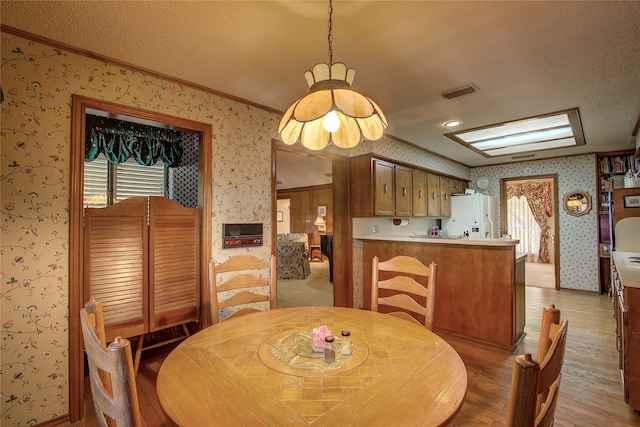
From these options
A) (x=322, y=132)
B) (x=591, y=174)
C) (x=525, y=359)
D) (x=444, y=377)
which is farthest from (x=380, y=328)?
(x=591, y=174)

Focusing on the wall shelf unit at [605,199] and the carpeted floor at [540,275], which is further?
the carpeted floor at [540,275]

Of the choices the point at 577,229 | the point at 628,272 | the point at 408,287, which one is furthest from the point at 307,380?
the point at 577,229

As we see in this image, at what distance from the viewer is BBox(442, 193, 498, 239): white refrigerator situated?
17.6 ft

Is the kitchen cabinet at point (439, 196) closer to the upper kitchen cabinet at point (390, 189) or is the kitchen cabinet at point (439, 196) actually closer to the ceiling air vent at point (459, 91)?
the upper kitchen cabinet at point (390, 189)

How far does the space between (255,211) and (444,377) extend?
2.21 m

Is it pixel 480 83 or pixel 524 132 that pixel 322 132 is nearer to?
pixel 480 83

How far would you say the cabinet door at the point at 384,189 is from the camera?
383 centimetres

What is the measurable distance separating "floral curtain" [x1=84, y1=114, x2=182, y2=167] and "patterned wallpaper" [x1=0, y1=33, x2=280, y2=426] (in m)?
1.05

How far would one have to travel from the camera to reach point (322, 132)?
5.47 ft

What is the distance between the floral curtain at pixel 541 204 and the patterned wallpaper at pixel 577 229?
3.12m

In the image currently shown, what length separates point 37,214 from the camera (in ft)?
5.83

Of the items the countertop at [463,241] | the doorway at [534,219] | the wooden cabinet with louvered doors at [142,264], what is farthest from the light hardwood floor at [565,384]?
the doorway at [534,219]

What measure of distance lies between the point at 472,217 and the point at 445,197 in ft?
1.96

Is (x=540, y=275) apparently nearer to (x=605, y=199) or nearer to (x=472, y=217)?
(x=605, y=199)
